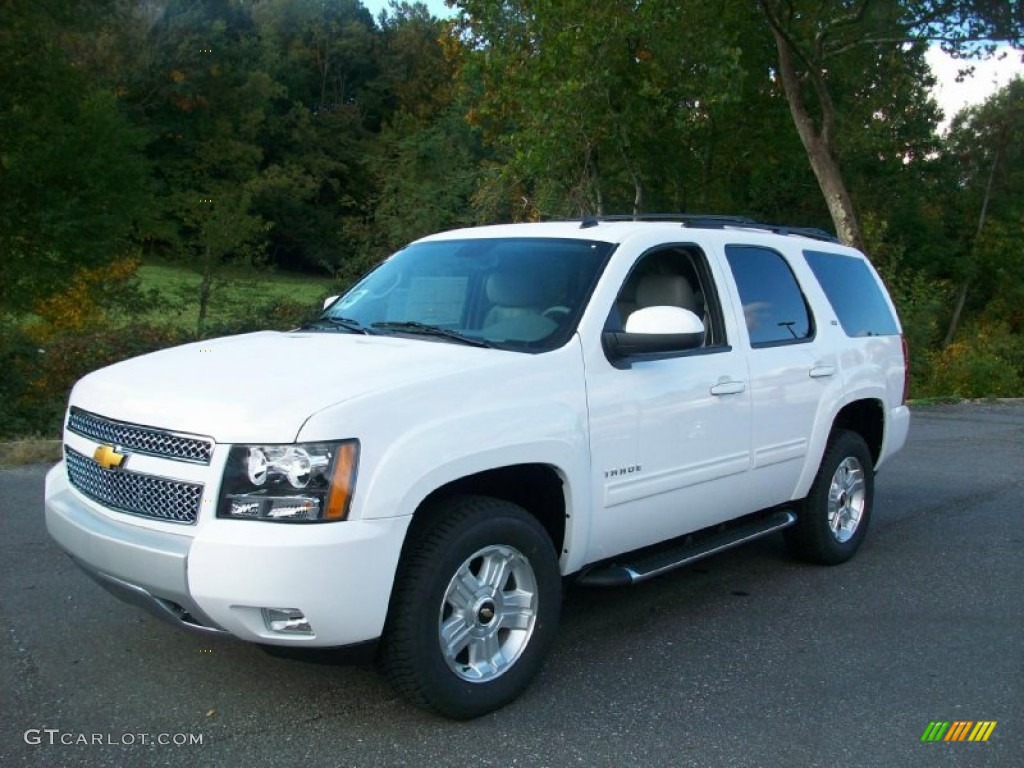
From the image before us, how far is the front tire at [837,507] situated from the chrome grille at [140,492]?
12.1 ft

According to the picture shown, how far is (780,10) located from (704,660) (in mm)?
20054

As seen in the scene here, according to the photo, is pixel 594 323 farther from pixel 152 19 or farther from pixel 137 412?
pixel 152 19

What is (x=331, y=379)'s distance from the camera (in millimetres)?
3797

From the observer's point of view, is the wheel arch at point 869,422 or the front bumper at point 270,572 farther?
the wheel arch at point 869,422

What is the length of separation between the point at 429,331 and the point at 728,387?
5.01 feet

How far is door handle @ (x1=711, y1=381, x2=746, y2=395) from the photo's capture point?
5020mm

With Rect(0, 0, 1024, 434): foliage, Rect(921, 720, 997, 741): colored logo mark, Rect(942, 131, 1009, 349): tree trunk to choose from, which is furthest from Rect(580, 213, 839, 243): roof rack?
Rect(942, 131, 1009, 349): tree trunk

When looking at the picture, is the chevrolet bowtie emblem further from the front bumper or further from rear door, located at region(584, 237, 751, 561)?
rear door, located at region(584, 237, 751, 561)

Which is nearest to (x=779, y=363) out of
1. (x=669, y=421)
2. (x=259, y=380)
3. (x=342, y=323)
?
(x=669, y=421)

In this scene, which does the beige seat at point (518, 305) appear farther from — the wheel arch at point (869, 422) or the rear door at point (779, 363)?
the wheel arch at point (869, 422)

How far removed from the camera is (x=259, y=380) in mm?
3848

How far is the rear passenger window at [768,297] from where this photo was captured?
553cm

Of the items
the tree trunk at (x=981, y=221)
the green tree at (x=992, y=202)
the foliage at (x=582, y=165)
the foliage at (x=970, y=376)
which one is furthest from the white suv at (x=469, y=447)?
the tree trunk at (x=981, y=221)

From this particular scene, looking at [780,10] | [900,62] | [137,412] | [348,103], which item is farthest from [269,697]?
[348,103]
